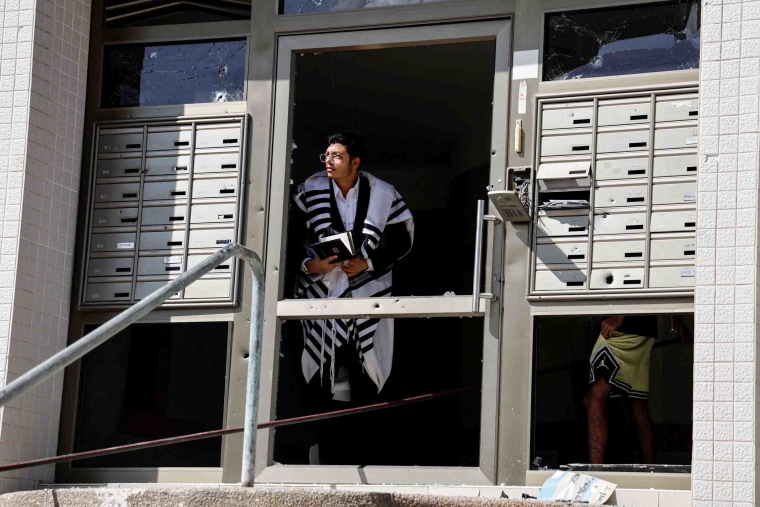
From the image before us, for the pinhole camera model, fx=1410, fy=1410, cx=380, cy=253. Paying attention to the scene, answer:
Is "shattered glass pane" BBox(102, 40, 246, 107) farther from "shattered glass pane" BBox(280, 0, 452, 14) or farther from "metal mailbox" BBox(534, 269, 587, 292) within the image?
"metal mailbox" BBox(534, 269, 587, 292)

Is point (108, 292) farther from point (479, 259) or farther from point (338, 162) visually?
point (479, 259)

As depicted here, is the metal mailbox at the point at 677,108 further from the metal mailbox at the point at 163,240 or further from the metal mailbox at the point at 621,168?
the metal mailbox at the point at 163,240

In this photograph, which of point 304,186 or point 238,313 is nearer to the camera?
point 238,313

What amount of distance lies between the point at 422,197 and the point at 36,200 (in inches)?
163

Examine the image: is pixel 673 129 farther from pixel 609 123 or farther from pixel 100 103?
pixel 100 103

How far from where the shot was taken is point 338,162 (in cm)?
828

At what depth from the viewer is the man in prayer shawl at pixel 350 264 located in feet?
26.4

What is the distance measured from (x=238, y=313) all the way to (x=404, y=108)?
3.77 m

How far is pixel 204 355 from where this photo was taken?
31.6ft

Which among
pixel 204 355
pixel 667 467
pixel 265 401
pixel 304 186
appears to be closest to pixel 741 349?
pixel 667 467

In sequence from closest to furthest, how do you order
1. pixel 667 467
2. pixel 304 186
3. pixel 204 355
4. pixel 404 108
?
pixel 667 467 < pixel 304 186 < pixel 204 355 < pixel 404 108

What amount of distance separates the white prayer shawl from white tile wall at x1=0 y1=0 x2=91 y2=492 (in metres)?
1.36

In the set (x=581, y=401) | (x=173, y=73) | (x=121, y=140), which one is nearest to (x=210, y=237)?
(x=121, y=140)

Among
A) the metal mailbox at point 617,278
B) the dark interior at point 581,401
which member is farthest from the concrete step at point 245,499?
the dark interior at point 581,401
